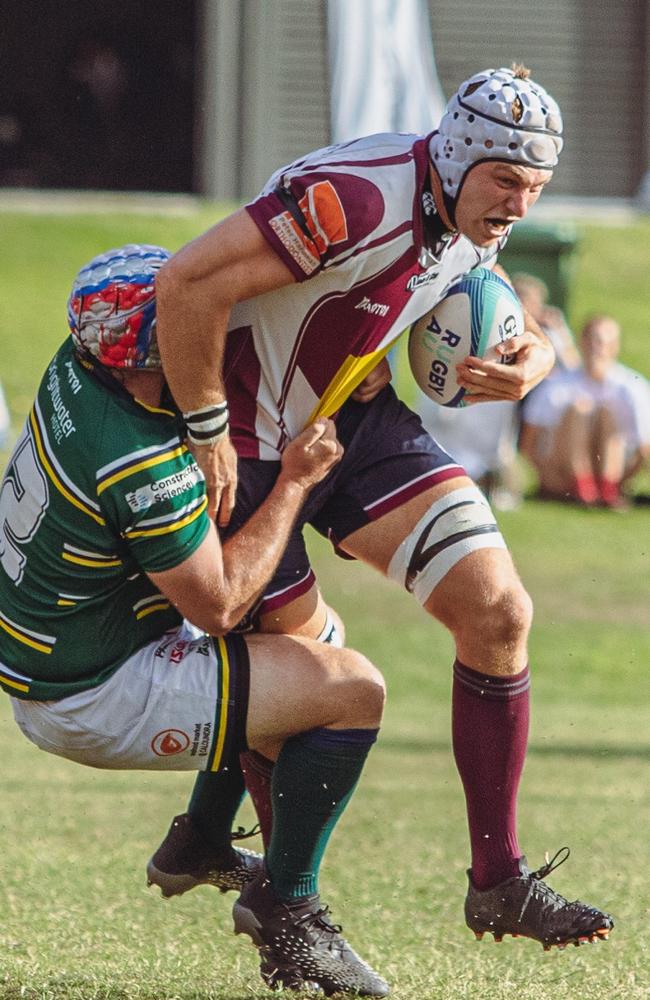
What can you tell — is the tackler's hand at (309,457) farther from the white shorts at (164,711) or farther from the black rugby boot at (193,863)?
the black rugby boot at (193,863)

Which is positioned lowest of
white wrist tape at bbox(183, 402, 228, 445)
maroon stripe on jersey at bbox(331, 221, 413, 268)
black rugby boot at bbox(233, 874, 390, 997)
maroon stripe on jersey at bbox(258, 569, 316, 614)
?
black rugby boot at bbox(233, 874, 390, 997)

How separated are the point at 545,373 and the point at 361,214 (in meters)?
0.84

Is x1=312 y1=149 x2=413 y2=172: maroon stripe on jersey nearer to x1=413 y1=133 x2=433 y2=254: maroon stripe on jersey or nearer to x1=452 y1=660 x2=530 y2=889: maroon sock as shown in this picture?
x1=413 y1=133 x2=433 y2=254: maroon stripe on jersey

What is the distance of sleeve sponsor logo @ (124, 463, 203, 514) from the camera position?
13.3 ft

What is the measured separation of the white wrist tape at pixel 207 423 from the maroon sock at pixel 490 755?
96 centimetres

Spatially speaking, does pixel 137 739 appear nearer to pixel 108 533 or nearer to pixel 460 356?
pixel 108 533

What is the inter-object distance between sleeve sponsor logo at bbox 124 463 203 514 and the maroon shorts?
0.62 metres

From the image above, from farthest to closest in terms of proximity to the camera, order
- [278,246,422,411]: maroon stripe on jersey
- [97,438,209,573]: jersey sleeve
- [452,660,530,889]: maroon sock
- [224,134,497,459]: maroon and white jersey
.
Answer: [452,660,530,889]: maroon sock < [278,246,422,411]: maroon stripe on jersey < [224,134,497,459]: maroon and white jersey < [97,438,209,573]: jersey sleeve

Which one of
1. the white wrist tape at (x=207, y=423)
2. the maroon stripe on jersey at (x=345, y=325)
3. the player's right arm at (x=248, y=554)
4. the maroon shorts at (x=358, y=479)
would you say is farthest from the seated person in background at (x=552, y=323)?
the white wrist tape at (x=207, y=423)

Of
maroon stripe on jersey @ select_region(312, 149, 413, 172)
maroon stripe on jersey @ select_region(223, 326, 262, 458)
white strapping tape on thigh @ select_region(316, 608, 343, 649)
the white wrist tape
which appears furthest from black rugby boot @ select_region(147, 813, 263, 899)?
maroon stripe on jersey @ select_region(312, 149, 413, 172)

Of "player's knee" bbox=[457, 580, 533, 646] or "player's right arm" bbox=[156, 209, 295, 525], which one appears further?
"player's knee" bbox=[457, 580, 533, 646]

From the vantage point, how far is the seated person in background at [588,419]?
552 inches

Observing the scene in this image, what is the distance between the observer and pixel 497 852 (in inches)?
182

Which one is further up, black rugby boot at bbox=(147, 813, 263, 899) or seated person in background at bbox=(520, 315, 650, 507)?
black rugby boot at bbox=(147, 813, 263, 899)
